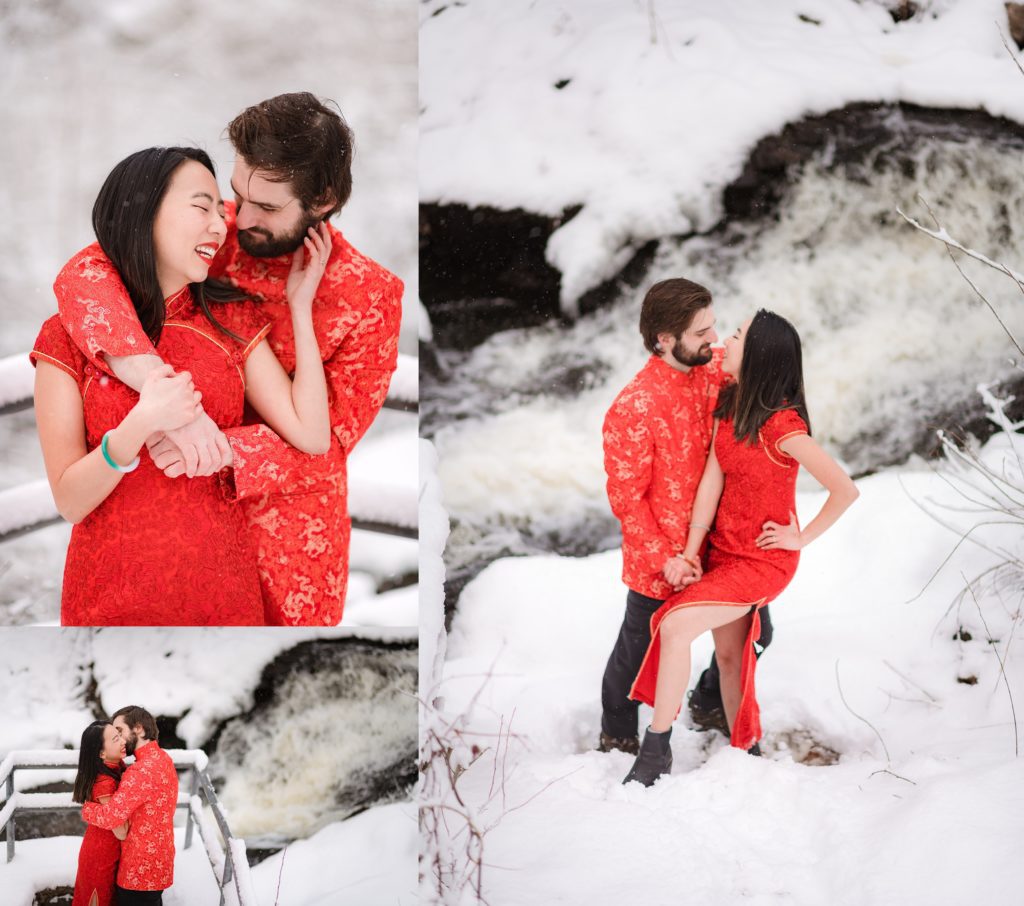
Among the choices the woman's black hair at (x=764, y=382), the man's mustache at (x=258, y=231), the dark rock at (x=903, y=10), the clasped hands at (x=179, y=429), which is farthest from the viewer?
the dark rock at (x=903, y=10)

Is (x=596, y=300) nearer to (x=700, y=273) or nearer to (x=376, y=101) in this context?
(x=700, y=273)

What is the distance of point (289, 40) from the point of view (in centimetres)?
260

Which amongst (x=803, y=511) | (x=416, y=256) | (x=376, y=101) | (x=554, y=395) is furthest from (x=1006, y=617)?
(x=376, y=101)

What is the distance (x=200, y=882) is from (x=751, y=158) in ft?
7.99

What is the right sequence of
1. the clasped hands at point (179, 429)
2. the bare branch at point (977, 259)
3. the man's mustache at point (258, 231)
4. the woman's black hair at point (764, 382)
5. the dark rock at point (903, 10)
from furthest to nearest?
1. the dark rock at point (903, 10)
2. the bare branch at point (977, 259)
3. the woman's black hair at point (764, 382)
4. the man's mustache at point (258, 231)
5. the clasped hands at point (179, 429)

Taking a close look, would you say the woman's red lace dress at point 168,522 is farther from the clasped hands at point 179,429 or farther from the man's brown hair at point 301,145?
the man's brown hair at point 301,145

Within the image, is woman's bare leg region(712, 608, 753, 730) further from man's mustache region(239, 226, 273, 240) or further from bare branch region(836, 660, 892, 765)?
man's mustache region(239, 226, 273, 240)

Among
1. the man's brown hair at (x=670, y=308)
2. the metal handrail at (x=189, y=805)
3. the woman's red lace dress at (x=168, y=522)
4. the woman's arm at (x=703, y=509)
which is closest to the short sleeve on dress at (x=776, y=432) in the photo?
the woman's arm at (x=703, y=509)

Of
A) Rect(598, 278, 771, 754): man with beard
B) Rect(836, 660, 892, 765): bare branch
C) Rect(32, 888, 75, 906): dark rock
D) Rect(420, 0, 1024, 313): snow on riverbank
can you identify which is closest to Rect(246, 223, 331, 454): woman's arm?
Rect(420, 0, 1024, 313): snow on riverbank

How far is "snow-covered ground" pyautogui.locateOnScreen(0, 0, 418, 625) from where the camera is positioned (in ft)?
8.24

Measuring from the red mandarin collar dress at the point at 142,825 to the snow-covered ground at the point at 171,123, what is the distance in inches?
19.2

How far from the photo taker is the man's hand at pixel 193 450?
237 centimetres

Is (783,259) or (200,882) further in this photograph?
(783,259)

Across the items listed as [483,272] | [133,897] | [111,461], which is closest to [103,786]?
[133,897]
